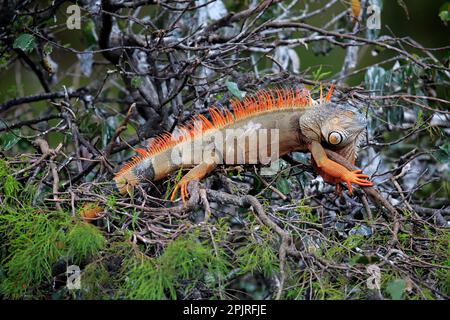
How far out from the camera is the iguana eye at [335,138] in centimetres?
464

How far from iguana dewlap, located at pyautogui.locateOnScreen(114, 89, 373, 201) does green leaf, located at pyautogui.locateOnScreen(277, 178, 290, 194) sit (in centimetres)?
22

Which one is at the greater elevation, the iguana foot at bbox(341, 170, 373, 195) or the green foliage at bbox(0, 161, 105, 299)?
the iguana foot at bbox(341, 170, 373, 195)

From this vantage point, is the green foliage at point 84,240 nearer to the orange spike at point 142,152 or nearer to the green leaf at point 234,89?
the orange spike at point 142,152

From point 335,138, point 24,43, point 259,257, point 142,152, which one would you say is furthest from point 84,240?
point 24,43

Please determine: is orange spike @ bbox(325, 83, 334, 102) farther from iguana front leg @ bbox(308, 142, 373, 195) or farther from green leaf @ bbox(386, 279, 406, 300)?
green leaf @ bbox(386, 279, 406, 300)

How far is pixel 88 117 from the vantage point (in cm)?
576

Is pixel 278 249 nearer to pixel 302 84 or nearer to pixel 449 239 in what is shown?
pixel 449 239

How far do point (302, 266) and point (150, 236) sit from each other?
32.0 inches

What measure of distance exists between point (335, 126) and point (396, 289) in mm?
1679

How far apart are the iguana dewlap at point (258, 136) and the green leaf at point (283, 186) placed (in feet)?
0.74

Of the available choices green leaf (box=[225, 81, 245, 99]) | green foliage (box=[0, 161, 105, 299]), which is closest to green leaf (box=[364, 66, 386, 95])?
green leaf (box=[225, 81, 245, 99])

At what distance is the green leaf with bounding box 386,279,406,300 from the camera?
3.19 meters

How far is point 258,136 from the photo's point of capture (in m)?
4.79

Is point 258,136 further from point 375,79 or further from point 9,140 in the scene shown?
point 9,140
